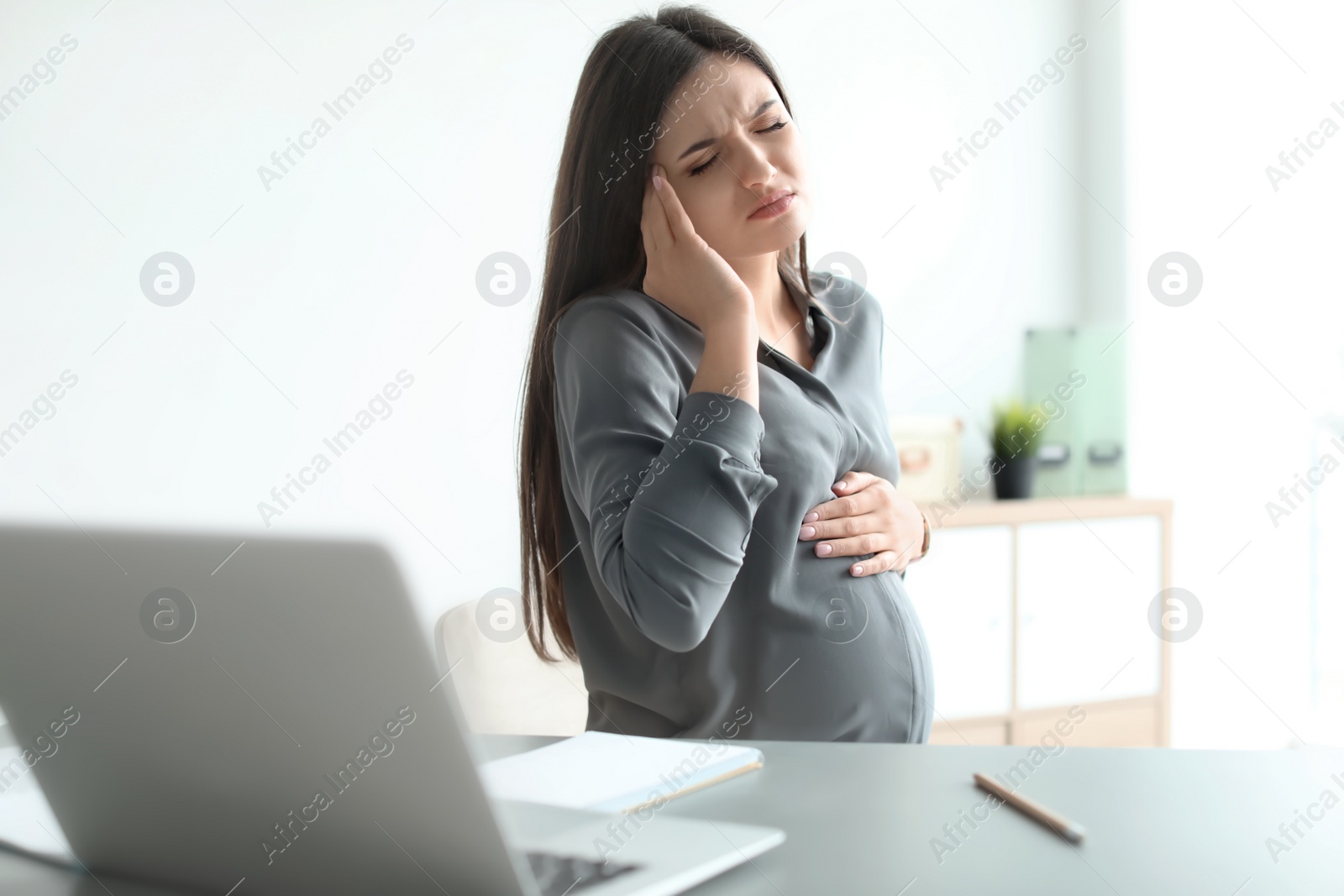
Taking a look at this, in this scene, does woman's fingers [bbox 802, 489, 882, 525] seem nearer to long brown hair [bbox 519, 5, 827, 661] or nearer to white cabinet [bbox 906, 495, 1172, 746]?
long brown hair [bbox 519, 5, 827, 661]

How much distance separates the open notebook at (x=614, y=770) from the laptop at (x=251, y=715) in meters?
0.19

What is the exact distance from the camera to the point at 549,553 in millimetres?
1331

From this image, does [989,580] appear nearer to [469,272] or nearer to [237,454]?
[469,272]

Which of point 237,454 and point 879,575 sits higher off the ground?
point 879,575

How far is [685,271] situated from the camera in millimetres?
1259

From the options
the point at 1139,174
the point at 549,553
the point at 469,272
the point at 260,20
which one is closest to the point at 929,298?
the point at 1139,174

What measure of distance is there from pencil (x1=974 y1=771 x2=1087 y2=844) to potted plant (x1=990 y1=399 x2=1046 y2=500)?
2.41 meters

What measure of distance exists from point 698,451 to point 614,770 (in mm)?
332

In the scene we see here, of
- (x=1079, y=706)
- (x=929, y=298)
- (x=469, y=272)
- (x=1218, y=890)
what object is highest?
(x=929, y=298)

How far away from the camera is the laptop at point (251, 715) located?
49cm

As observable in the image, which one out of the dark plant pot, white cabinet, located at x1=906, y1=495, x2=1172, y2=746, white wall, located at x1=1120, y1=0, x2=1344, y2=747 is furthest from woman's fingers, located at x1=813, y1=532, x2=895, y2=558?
white wall, located at x1=1120, y1=0, x2=1344, y2=747

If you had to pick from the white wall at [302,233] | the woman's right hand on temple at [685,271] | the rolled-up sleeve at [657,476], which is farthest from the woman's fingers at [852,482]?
the white wall at [302,233]

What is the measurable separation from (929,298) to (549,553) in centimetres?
233

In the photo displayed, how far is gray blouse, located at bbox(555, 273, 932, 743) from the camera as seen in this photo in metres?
1.06
